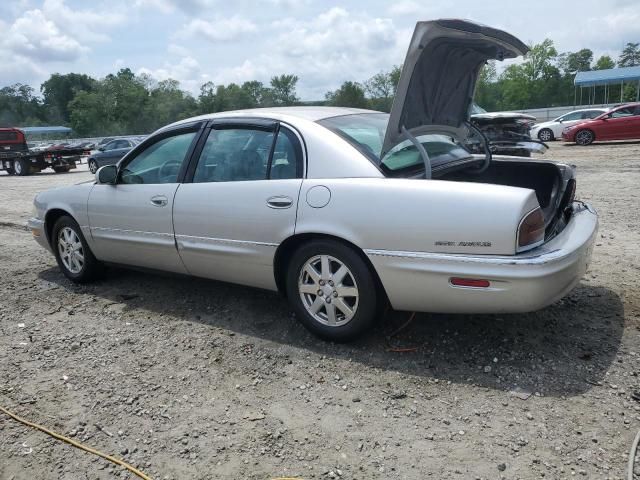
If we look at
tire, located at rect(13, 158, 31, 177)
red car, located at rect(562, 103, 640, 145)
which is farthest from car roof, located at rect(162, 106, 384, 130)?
tire, located at rect(13, 158, 31, 177)

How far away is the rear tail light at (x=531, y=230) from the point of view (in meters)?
2.87

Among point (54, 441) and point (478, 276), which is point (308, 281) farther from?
point (54, 441)

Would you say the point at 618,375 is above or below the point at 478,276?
below

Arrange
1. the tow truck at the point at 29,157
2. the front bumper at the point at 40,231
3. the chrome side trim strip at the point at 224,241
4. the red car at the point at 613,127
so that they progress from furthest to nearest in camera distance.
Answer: the tow truck at the point at 29,157 → the red car at the point at 613,127 → the front bumper at the point at 40,231 → the chrome side trim strip at the point at 224,241

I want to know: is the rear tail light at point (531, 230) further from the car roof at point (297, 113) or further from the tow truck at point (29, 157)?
the tow truck at point (29, 157)

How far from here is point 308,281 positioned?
3.54 metres

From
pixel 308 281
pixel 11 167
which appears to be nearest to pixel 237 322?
pixel 308 281

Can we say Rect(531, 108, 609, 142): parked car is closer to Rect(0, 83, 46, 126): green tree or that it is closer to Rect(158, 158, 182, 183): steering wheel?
Rect(158, 158, 182, 183): steering wheel

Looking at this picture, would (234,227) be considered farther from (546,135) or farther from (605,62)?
(605,62)

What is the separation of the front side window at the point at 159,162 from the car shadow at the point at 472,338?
1046 millimetres

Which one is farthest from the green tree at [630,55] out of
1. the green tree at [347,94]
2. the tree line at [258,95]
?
the green tree at [347,94]

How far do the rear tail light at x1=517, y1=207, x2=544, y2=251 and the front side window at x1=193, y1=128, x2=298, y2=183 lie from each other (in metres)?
1.45

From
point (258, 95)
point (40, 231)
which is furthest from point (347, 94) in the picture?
point (40, 231)

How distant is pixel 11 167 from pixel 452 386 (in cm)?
2428
